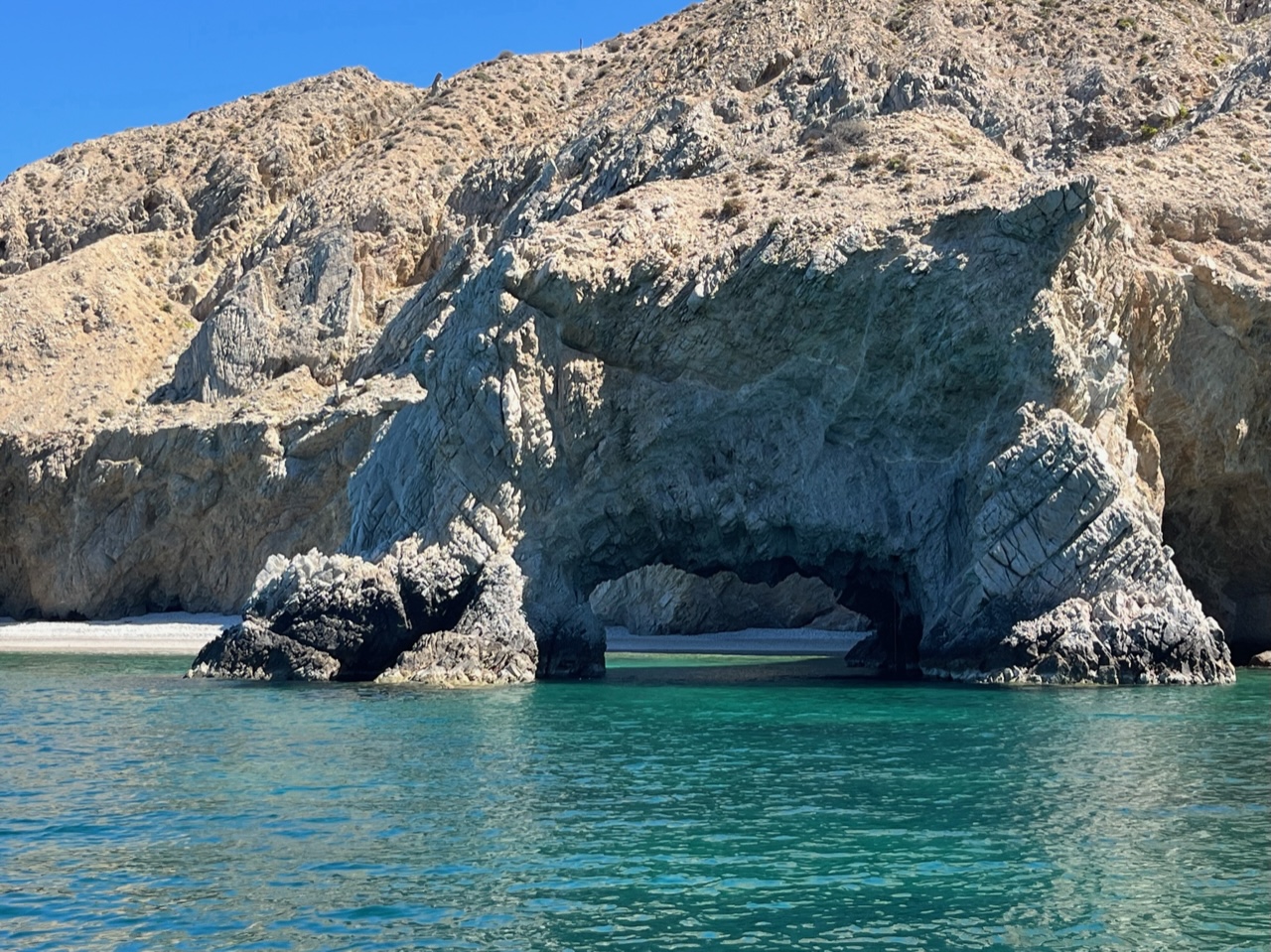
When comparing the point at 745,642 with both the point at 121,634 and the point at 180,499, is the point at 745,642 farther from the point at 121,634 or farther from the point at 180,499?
the point at 180,499

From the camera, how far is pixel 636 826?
64.1 ft

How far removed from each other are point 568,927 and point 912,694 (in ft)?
75.5

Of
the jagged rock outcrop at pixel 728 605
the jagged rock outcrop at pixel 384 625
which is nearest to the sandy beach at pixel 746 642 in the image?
the jagged rock outcrop at pixel 728 605

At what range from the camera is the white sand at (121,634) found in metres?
58.6

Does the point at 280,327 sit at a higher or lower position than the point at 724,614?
higher

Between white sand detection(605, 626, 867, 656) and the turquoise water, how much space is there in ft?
81.4

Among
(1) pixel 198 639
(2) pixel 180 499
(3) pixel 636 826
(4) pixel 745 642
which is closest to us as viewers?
(3) pixel 636 826

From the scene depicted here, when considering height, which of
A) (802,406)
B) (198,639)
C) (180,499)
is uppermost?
(802,406)

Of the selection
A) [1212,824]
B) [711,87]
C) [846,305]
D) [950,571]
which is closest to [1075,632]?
[950,571]

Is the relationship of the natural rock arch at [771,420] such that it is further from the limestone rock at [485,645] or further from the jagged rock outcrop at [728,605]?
the jagged rock outcrop at [728,605]

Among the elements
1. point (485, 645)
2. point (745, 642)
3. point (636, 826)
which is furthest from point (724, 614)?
point (636, 826)

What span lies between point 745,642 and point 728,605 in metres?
4.53

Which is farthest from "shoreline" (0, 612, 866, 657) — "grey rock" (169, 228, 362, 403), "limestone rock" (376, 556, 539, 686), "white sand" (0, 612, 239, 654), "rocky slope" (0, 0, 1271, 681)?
"limestone rock" (376, 556, 539, 686)

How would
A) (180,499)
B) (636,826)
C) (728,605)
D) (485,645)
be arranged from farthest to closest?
(180,499) → (728,605) → (485,645) → (636,826)
